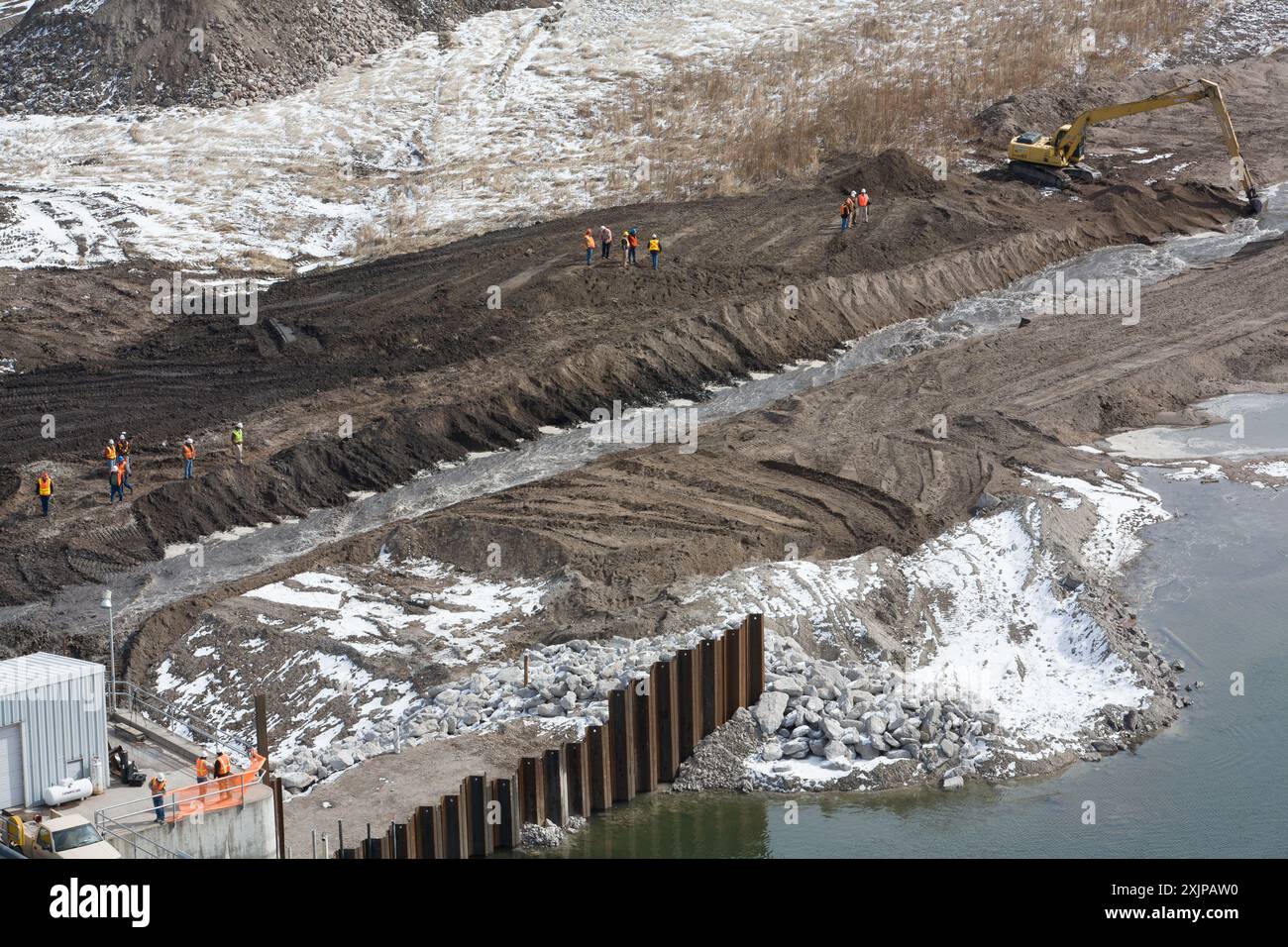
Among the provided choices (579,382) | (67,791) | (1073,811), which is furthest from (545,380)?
(67,791)

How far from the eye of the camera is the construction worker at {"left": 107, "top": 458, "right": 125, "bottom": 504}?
3062cm

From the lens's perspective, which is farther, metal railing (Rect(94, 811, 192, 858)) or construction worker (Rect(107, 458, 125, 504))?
construction worker (Rect(107, 458, 125, 504))

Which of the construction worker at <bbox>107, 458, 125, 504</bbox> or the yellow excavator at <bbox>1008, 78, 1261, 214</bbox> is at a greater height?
the yellow excavator at <bbox>1008, 78, 1261, 214</bbox>

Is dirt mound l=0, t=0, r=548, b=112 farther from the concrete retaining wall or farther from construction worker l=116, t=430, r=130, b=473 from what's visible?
the concrete retaining wall

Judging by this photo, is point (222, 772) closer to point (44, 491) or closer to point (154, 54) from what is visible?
point (44, 491)

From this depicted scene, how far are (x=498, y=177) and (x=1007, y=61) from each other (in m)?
21.8

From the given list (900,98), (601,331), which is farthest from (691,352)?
(900,98)

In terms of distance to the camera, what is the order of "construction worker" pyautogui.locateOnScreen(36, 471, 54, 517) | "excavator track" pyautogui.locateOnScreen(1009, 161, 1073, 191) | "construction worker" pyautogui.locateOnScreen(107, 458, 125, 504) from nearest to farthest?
"construction worker" pyautogui.locateOnScreen(36, 471, 54, 517), "construction worker" pyautogui.locateOnScreen(107, 458, 125, 504), "excavator track" pyautogui.locateOnScreen(1009, 161, 1073, 191)

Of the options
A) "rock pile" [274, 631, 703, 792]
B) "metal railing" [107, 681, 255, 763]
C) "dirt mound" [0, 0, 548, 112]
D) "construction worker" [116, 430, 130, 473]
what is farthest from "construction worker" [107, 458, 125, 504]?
"dirt mound" [0, 0, 548, 112]

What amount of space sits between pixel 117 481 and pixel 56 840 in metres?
15.4

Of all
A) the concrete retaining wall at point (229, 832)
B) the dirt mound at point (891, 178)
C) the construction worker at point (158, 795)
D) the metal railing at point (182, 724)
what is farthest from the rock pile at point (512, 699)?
the dirt mound at point (891, 178)

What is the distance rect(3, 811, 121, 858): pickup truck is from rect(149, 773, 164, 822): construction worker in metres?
0.72

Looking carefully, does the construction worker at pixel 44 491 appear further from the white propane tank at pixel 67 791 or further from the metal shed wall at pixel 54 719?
the white propane tank at pixel 67 791
